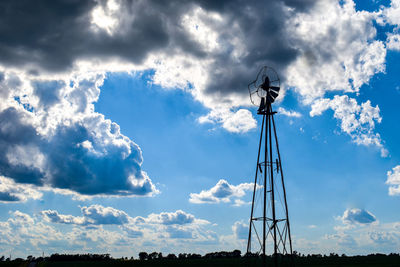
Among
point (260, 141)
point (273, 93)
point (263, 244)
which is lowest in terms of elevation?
point (263, 244)

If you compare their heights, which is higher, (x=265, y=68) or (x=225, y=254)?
(x=265, y=68)

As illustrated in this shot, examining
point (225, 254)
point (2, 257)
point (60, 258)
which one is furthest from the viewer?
point (225, 254)

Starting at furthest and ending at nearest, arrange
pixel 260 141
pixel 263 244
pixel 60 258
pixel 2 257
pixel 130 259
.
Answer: pixel 2 257 → pixel 60 258 → pixel 130 259 → pixel 260 141 → pixel 263 244

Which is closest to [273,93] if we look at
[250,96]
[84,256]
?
[250,96]

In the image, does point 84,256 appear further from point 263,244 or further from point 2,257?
point 263,244

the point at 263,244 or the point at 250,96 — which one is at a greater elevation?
the point at 250,96

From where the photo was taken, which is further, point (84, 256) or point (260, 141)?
point (84, 256)

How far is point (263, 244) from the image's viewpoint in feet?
123

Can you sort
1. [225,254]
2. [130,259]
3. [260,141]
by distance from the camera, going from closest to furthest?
1. [260,141]
2. [130,259]
3. [225,254]

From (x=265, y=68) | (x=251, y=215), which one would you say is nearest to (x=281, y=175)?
(x=251, y=215)

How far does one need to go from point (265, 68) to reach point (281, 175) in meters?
11.6

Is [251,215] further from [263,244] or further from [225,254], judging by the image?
[225,254]

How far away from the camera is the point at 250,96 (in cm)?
4225

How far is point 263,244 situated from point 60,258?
5301 inches
